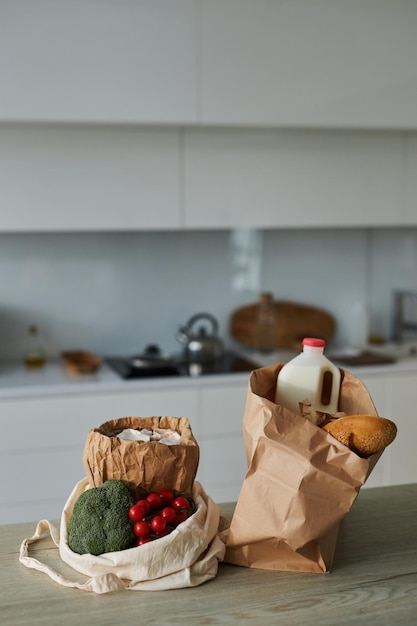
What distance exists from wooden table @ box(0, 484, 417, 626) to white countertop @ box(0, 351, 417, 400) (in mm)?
1567

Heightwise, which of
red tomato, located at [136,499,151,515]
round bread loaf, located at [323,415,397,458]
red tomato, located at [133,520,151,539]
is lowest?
red tomato, located at [133,520,151,539]

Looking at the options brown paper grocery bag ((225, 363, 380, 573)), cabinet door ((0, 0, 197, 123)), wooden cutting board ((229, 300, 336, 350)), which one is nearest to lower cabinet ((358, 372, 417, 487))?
wooden cutting board ((229, 300, 336, 350))

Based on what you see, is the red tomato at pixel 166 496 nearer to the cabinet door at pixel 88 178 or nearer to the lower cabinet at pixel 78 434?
the lower cabinet at pixel 78 434

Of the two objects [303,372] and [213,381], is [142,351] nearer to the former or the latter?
[213,381]

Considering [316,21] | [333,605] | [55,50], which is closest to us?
[333,605]

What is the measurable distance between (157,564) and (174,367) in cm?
193

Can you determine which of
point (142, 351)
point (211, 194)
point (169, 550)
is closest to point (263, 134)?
point (211, 194)

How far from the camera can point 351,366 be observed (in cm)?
309

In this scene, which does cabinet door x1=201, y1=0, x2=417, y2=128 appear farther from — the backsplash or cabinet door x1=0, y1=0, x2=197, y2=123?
the backsplash

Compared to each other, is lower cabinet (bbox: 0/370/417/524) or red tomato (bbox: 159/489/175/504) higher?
red tomato (bbox: 159/489/175/504)

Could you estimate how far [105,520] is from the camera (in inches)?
43.2

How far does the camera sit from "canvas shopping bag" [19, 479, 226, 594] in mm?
1075

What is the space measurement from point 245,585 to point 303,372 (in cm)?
33

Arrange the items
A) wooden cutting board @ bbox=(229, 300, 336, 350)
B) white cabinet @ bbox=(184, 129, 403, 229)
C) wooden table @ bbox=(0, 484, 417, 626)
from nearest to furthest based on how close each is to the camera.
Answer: wooden table @ bbox=(0, 484, 417, 626) < white cabinet @ bbox=(184, 129, 403, 229) < wooden cutting board @ bbox=(229, 300, 336, 350)
